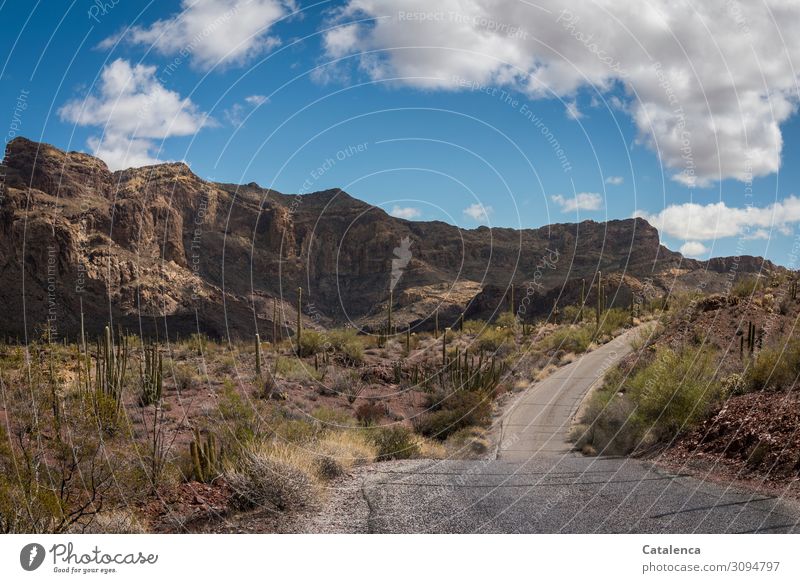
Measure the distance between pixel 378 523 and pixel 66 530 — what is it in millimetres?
3754

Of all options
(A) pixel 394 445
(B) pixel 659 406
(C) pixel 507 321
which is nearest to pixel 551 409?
(B) pixel 659 406

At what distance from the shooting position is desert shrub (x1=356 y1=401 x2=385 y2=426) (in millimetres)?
21719

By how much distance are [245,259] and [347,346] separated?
191ft

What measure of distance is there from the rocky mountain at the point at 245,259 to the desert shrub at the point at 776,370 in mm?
31248

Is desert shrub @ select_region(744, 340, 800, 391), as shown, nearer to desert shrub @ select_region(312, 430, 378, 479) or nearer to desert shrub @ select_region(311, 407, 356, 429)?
desert shrub @ select_region(312, 430, 378, 479)

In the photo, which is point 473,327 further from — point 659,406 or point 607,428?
point 659,406

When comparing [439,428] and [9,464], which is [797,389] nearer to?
[439,428]

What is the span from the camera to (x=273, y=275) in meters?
91.8

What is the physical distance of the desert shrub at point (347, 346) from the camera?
122 ft

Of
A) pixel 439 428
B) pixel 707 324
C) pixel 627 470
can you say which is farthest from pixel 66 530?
pixel 707 324

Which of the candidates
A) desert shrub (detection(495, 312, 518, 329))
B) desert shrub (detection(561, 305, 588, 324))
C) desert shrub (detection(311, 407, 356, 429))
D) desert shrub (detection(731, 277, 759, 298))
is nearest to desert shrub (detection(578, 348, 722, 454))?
desert shrub (detection(311, 407, 356, 429))

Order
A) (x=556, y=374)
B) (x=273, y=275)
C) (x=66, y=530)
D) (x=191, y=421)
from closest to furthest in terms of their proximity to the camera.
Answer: (x=66, y=530) < (x=191, y=421) < (x=556, y=374) < (x=273, y=275)

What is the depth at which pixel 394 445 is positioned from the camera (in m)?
16.1

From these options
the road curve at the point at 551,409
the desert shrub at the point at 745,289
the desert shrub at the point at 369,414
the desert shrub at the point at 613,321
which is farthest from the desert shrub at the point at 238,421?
the desert shrub at the point at 613,321
